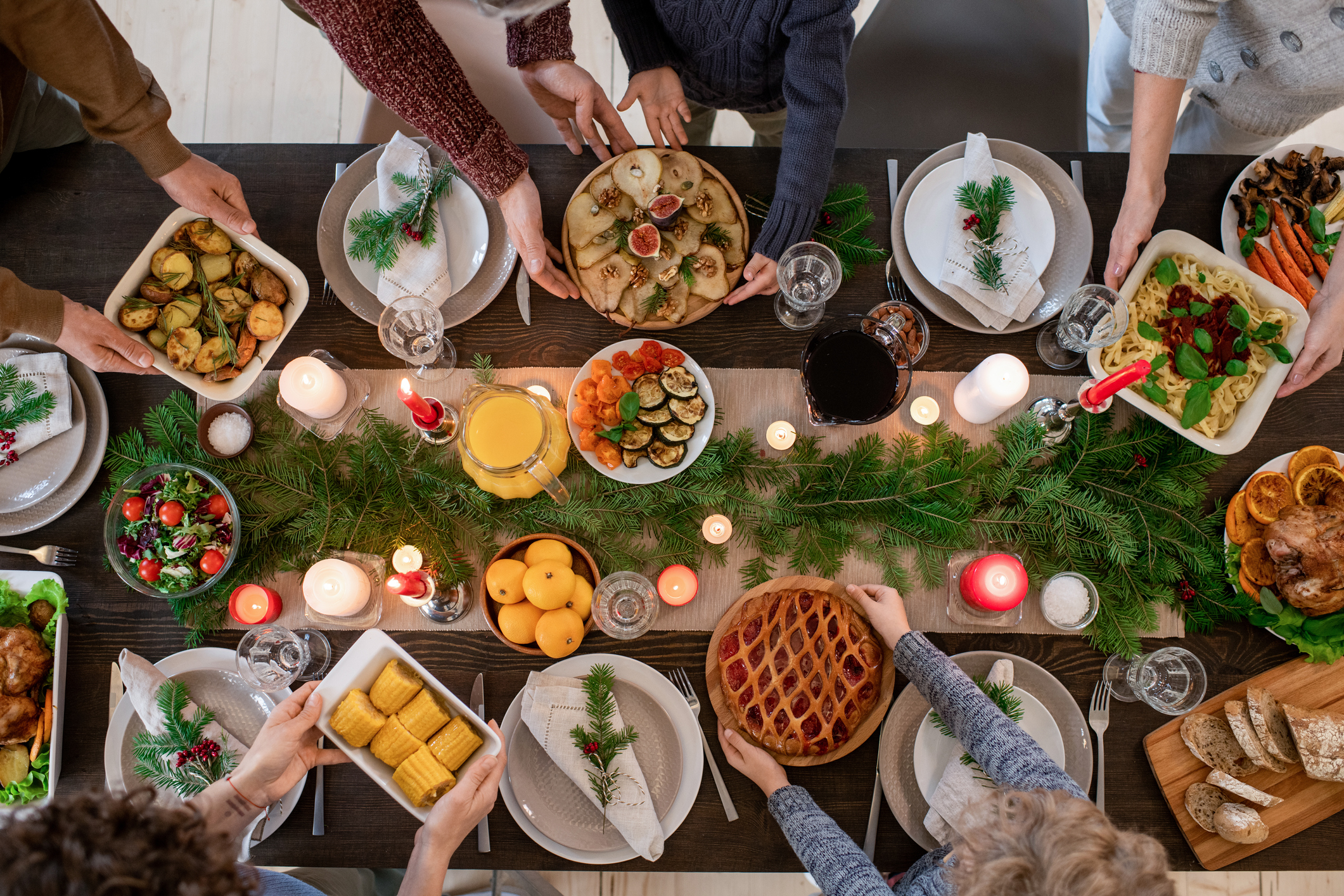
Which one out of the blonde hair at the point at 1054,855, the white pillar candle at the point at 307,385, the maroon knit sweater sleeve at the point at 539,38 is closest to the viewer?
the blonde hair at the point at 1054,855

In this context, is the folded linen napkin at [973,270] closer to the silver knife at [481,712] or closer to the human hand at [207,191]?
the silver knife at [481,712]

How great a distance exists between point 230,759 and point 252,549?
44 centimetres

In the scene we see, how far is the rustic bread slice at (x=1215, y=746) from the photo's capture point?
145cm

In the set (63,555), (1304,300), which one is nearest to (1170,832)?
(1304,300)

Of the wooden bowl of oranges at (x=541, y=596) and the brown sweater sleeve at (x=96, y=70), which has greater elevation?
the brown sweater sleeve at (x=96, y=70)

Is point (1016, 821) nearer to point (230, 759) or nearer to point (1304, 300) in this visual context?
point (1304, 300)

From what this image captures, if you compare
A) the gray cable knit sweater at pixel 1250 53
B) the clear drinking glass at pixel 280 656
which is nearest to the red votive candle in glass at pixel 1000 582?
the gray cable knit sweater at pixel 1250 53

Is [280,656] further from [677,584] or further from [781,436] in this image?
[781,436]

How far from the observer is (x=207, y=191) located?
1553 mm

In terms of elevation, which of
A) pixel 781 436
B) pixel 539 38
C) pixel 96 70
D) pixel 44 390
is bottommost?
pixel 44 390

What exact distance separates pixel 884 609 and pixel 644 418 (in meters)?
0.65

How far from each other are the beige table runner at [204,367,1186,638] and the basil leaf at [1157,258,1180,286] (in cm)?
27

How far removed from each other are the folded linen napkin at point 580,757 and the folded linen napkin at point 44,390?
118cm

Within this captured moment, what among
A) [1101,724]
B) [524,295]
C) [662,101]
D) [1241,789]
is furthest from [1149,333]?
[524,295]
